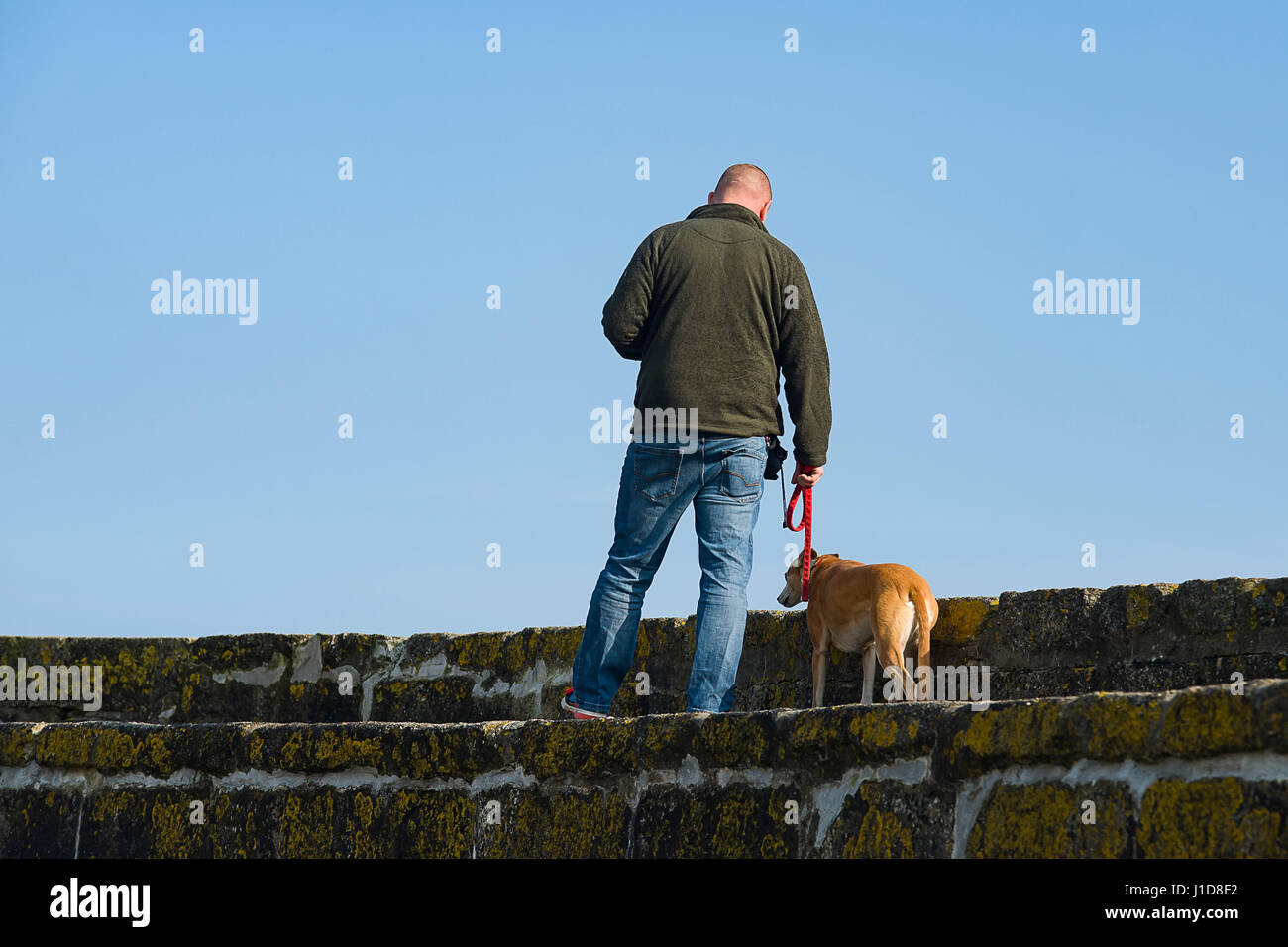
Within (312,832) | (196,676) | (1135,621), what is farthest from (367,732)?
(196,676)

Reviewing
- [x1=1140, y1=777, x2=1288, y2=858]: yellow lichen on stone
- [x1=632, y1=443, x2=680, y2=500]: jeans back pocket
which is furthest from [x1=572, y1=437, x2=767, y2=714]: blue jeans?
[x1=1140, y1=777, x2=1288, y2=858]: yellow lichen on stone

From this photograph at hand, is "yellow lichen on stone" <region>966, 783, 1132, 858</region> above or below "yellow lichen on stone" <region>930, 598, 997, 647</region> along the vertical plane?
below

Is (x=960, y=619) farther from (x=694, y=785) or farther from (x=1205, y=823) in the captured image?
(x=1205, y=823)

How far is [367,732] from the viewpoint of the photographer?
12.7 feet

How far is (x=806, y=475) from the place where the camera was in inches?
174

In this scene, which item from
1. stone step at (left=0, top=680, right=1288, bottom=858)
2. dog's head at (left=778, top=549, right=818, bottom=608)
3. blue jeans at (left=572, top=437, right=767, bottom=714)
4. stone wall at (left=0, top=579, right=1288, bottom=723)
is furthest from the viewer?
dog's head at (left=778, top=549, right=818, bottom=608)

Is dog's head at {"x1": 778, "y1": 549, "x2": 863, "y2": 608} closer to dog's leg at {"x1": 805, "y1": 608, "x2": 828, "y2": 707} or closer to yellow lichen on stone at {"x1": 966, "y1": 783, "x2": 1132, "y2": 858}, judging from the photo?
dog's leg at {"x1": 805, "y1": 608, "x2": 828, "y2": 707}

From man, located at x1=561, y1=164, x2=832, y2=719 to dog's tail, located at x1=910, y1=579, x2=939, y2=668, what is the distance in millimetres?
478

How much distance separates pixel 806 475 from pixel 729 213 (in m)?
0.91

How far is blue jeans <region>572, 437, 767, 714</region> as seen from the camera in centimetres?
420
